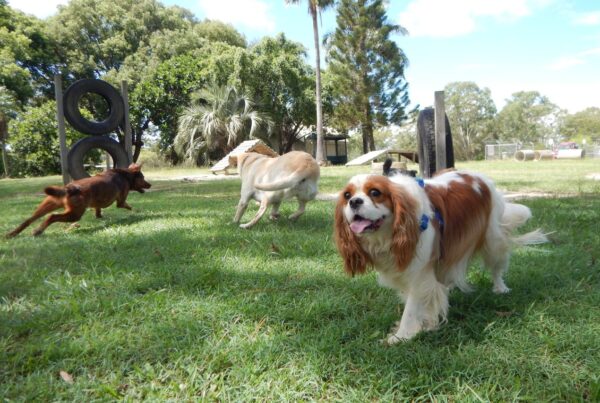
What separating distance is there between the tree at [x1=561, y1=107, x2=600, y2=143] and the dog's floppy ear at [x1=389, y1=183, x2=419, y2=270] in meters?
74.0

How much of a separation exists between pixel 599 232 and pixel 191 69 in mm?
29135

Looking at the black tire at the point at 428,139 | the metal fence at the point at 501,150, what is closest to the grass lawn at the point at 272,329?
the black tire at the point at 428,139

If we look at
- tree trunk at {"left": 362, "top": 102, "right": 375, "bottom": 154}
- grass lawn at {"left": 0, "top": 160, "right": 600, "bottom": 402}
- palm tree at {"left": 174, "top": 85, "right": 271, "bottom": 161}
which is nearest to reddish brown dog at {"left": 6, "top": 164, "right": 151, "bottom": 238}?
grass lawn at {"left": 0, "top": 160, "right": 600, "bottom": 402}

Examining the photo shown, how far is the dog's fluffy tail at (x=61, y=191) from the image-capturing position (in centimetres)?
548

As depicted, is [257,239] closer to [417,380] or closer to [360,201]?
[360,201]

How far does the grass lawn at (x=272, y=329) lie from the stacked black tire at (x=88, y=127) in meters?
7.21

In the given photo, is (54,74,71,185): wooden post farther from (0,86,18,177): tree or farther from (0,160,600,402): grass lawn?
(0,86,18,177): tree

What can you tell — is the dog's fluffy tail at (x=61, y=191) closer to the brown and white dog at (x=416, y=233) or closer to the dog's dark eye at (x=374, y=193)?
the brown and white dog at (x=416, y=233)

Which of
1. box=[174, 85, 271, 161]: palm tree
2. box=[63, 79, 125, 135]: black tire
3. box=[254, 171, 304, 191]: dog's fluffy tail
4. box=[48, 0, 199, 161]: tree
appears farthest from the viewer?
box=[48, 0, 199, 161]: tree

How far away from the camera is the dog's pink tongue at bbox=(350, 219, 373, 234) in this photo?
236 cm

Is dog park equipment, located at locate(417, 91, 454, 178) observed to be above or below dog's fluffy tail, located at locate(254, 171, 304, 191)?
above

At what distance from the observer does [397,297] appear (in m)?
3.05

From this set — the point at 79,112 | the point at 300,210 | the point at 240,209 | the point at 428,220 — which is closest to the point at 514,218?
the point at 428,220

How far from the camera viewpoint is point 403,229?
2.35m
